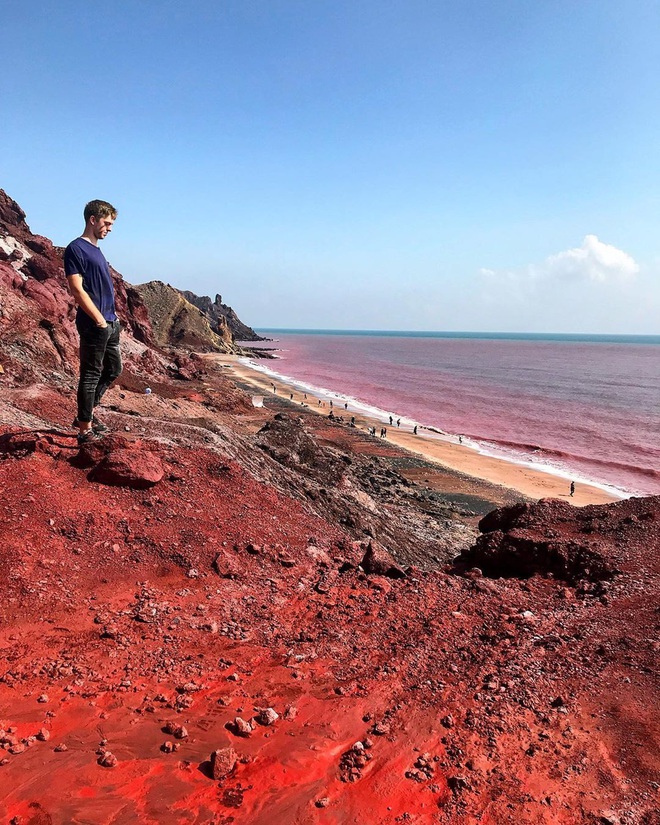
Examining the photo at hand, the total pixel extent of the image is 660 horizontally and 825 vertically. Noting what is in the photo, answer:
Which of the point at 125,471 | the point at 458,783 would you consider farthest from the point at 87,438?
the point at 458,783

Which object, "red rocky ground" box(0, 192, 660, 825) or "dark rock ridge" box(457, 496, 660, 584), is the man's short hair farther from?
"dark rock ridge" box(457, 496, 660, 584)

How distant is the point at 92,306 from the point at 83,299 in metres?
0.13

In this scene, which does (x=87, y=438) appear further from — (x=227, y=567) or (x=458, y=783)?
(x=458, y=783)

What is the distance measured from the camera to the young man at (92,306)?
5570 mm

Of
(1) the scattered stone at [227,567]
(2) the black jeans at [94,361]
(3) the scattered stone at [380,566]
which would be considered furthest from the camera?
(3) the scattered stone at [380,566]

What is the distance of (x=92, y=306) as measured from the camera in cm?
560

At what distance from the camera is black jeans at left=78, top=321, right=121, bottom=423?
5.95m

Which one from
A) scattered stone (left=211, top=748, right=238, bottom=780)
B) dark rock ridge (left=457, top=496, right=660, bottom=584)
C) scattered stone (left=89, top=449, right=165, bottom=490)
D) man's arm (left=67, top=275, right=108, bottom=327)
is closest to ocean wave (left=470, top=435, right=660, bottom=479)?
dark rock ridge (left=457, top=496, right=660, bottom=584)

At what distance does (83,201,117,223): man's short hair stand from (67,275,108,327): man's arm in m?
0.76

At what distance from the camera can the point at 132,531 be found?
5449 mm

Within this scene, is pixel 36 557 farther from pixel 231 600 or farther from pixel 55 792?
pixel 55 792

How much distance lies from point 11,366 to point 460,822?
15.0 meters

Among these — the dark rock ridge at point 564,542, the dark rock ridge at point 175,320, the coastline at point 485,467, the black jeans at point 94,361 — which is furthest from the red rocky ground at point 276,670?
the dark rock ridge at point 175,320

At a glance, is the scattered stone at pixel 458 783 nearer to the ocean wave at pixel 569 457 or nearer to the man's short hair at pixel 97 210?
the man's short hair at pixel 97 210
